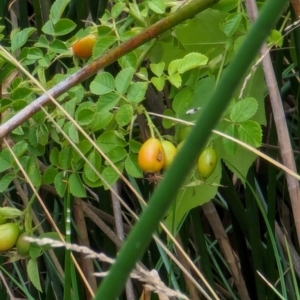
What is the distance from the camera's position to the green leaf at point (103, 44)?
0.64 metres

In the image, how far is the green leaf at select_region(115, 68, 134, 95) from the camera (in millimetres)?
617

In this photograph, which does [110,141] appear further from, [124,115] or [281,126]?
[281,126]

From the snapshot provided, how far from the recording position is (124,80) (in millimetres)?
618

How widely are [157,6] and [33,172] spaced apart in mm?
229

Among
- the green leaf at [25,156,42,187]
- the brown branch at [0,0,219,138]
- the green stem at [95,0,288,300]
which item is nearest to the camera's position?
the green stem at [95,0,288,300]

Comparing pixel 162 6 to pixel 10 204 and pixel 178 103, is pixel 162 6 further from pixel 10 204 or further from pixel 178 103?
pixel 10 204

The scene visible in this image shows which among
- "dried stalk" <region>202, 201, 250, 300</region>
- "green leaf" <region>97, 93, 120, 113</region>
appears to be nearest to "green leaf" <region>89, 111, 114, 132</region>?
"green leaf" <region>97, 93, 120, 113</region>

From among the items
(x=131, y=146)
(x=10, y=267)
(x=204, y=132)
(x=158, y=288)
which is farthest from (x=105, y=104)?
(x=10, y=267)

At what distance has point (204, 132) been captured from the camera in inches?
10.9

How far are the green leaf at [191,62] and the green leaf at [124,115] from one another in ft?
0.21

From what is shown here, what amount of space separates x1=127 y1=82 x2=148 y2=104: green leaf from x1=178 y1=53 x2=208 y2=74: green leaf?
Answer: 0.04 metres

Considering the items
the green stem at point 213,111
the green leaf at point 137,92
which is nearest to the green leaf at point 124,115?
the green leaf at point 137,92

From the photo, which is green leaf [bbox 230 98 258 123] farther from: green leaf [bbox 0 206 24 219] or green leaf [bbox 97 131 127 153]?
green leaf [bbox 0 206 24 219]

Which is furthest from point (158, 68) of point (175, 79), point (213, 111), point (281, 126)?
point (213, 111)
